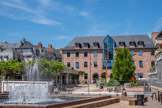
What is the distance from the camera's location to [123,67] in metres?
43.9

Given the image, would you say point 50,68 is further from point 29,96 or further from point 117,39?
point 117,39

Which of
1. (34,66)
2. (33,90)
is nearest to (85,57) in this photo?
(34,66)

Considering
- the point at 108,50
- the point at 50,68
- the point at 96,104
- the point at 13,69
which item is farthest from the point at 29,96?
the point at 108,50

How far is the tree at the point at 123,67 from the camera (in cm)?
4382

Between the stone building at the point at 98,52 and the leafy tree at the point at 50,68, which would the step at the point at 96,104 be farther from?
the stone building at the point at 98,52

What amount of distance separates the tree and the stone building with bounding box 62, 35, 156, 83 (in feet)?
74.1

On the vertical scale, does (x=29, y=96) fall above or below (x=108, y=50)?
below

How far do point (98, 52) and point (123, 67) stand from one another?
2538cm

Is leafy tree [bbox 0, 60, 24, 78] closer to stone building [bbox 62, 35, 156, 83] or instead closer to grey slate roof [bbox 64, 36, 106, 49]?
stone building [bbox 62, 35, 156, 83]

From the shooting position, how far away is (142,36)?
69.3m

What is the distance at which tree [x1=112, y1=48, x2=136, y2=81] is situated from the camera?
4382 cm

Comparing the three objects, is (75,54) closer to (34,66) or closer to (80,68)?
(80,68)

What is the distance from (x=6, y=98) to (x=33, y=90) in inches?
108

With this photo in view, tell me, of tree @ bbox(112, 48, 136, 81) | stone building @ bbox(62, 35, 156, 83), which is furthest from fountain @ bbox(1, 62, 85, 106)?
stone building @ bbox(62, 35, 156, 83)
